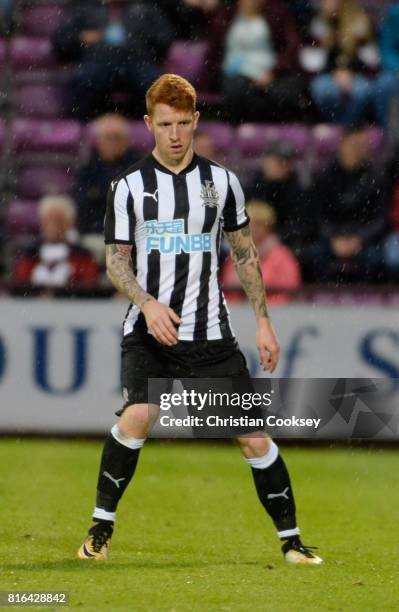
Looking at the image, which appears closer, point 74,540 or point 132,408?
point 132,408

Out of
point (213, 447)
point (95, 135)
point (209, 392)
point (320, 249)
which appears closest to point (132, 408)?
point (209, 392)

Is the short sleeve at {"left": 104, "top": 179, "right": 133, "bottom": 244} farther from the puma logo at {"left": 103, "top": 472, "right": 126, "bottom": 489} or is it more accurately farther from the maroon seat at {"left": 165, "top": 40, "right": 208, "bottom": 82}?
the maroon seat at {"left": 165, "top": 40, "right": 208, "bottom": 82}

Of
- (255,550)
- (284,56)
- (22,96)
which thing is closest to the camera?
(255,550)

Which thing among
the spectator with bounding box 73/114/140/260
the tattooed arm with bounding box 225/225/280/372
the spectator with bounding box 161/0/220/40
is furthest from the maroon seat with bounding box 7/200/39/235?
the tattooed arm with bounding box 225/225/280/372

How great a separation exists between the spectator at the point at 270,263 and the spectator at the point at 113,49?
7.03ft

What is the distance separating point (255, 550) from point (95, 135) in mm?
6713

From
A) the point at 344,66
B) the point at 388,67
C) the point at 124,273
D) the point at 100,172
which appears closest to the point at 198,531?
the point at 124,273

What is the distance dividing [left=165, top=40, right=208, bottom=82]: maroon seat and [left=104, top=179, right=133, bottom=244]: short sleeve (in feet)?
23.7

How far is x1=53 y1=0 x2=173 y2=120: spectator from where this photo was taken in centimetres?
1261

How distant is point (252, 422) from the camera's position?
20.2 feet

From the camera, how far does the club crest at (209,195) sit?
6137 millimetres

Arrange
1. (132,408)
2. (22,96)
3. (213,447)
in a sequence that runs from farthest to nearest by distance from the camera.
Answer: (22,96) → (213,447) → (132,408)

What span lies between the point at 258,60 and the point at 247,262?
6743mm

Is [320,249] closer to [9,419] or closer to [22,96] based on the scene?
[9,419]
